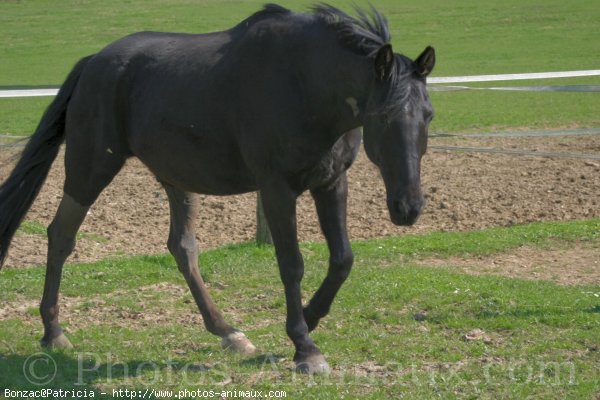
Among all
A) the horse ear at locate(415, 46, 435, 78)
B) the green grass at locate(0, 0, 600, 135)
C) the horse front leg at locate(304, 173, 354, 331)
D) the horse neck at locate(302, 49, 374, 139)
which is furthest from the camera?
the green grass at locate(0, 0, 600, 135)

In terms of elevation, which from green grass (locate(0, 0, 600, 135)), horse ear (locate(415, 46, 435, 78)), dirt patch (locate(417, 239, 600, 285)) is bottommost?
green grass (locate(0, 0, 600, 135))

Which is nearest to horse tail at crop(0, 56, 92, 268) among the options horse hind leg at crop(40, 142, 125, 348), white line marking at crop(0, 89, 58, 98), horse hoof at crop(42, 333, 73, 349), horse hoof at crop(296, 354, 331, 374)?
horse hind leg at crop(40, 142, 125, 348)

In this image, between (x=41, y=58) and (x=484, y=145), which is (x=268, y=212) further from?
(x=41, y=58)

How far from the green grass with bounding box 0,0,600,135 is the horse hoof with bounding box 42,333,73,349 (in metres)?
9.91

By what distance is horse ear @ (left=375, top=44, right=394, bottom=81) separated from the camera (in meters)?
5.37

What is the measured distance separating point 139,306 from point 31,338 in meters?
0.94

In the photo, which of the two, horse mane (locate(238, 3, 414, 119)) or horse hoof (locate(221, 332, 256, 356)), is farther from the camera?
horse hoof (locate(221, 332, 256, 356))

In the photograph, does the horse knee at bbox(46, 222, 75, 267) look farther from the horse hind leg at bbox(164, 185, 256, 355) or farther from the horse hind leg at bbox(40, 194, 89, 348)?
the horse hind leg at bbox(164, 185, 256, 355)

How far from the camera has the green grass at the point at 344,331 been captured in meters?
5.75

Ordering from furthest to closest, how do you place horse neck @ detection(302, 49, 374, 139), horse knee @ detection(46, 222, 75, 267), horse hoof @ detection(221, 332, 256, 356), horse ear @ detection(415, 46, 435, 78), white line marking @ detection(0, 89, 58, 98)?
white line marking @ detection(0, 89, 58, 98) < horse knee @ detection(46, 222, 75, 267) < horse hoof @ detection(221, 332, 256, 356) < horse neck @ detection(302, 49, 374, 139) < horse ear @ detection(415, 46, 435, 78)

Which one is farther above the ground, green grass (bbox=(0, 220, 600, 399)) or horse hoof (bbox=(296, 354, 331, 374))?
horse hoof (bbox=(296, 354, 331, 374))

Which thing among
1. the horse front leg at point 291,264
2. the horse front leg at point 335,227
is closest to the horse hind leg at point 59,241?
the horse front leg at point 291,264

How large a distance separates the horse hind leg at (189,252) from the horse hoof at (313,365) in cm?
84

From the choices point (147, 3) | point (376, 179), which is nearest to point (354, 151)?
point (376, 179)
